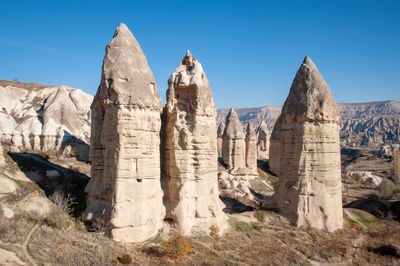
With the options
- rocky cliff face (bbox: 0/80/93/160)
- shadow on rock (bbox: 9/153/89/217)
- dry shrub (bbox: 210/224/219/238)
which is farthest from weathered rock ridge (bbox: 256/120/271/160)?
shadow on rock (bbox: 9/153/89/217)

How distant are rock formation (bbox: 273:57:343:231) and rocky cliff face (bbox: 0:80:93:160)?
1584 cm

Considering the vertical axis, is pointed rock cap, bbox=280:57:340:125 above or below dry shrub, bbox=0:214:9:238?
above

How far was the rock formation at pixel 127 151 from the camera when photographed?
11805 millimetres

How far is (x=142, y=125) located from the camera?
1231cm

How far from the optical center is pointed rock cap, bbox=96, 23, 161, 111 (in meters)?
12.2

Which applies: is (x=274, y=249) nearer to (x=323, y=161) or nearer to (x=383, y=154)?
(x=323, y=161)

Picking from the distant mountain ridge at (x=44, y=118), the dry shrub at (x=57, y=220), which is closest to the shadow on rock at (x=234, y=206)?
the dry shrub at (x=57, y=220)

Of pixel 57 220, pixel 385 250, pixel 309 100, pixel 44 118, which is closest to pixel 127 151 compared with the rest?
pixel 57 220

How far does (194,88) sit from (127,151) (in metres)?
4.49

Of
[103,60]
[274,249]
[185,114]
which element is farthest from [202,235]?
[103,60]

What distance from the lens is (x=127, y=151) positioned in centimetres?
1191

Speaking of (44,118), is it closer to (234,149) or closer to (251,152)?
(234,149)

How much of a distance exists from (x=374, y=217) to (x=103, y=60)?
18.0 meters

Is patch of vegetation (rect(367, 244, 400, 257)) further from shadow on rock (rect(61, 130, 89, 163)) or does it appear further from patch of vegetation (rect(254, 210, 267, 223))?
shadow on rock (rect(61, 130, 89, 163))
